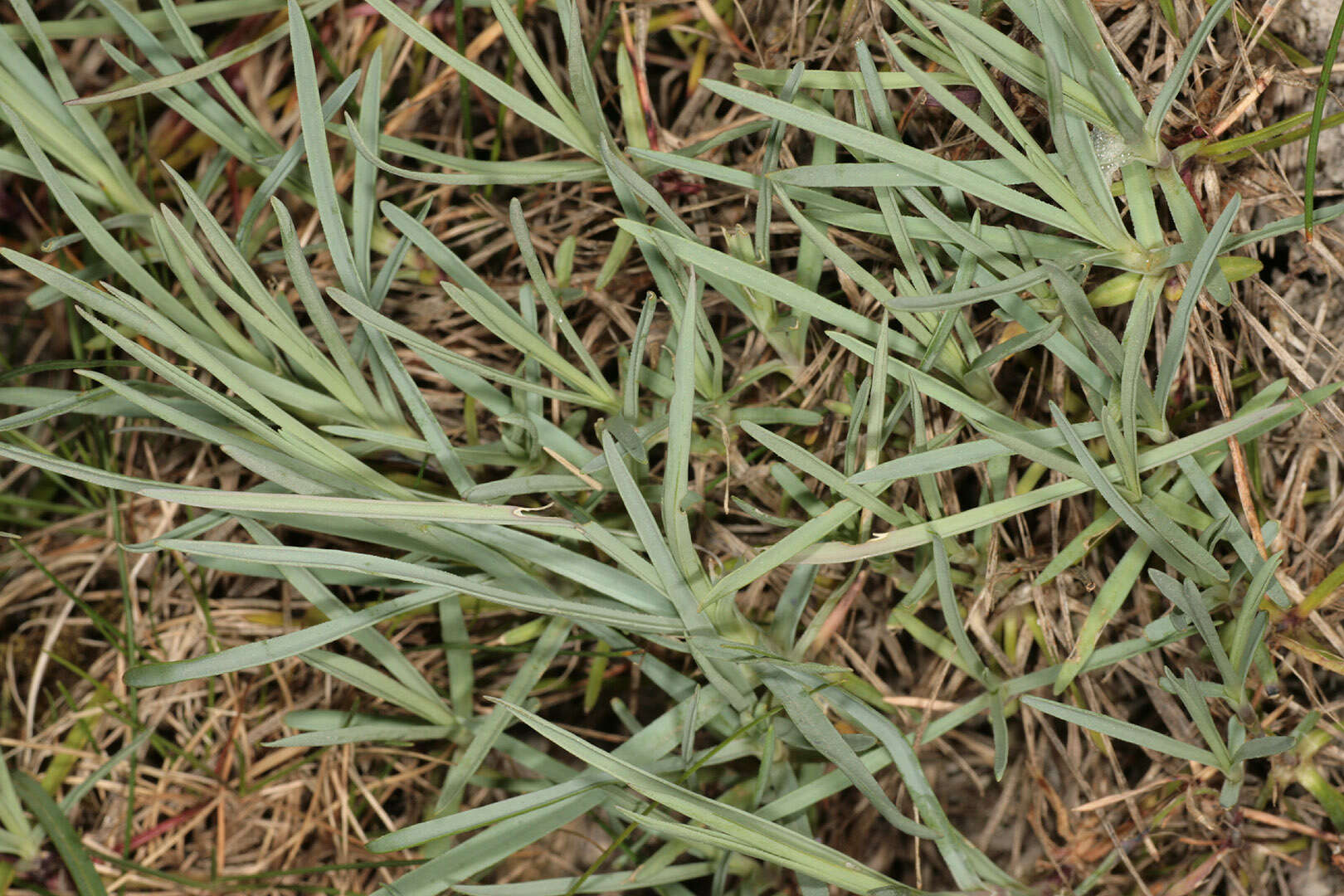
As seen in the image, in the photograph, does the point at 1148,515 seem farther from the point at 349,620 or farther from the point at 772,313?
the point at 349,620

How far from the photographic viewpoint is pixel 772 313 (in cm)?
89

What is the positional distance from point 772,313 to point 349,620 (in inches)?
17.6

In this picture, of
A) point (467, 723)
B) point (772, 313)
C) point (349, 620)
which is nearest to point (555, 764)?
point (467, 723)

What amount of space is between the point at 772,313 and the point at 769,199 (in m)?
0.12

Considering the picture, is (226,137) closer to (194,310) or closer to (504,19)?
(194,310)

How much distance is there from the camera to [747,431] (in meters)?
0.75

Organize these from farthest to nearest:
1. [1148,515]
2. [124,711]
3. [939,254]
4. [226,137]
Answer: [124,711]
[226,137]
[939,254]
[1148,515]

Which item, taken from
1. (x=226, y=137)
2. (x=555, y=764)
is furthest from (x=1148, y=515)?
(x=226, y=137)

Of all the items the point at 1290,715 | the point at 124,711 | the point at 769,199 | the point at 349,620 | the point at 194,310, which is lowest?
the point at 124,711

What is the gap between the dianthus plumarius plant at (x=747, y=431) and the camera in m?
0.73

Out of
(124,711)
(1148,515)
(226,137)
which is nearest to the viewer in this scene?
(1148,515)

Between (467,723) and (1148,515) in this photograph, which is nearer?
(1148,515)

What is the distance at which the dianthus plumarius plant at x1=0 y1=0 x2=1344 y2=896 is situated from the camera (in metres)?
0.73

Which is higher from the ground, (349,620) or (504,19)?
(504,19)
